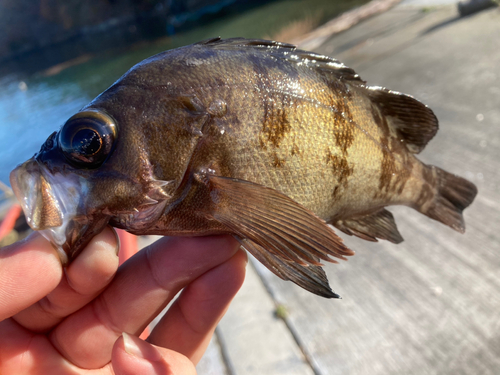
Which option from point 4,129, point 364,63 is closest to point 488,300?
point 364,63

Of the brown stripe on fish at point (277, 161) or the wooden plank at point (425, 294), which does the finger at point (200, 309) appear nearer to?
the brown stripe on fish at point (277, 161)

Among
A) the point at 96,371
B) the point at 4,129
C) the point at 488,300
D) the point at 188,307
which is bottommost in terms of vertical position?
the point at 4,129

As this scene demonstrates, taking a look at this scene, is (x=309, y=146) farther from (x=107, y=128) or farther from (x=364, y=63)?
(x=364, y=63)

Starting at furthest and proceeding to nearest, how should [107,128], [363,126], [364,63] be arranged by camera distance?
[364,63]
[363,126]
[107,128]

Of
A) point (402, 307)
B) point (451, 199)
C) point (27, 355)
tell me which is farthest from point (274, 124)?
point (402, 307)

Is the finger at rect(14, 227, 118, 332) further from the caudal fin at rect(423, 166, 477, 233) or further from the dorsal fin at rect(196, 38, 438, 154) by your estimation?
the caudal fin at rect(423, 166, 477, 233)

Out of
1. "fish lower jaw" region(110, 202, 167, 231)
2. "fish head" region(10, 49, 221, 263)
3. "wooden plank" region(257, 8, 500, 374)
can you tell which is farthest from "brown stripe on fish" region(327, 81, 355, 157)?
"wooden plank" region(257, 8, 500, 374)
